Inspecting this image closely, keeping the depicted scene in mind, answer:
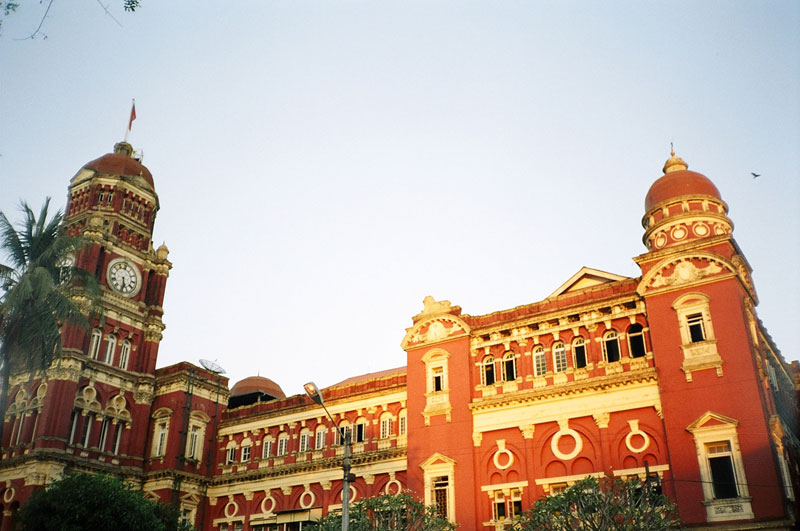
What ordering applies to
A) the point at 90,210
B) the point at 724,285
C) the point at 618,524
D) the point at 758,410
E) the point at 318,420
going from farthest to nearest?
the point at 90,210 → the point at 318,420 → the point at 724,285 → the point at 758,410 → the point at 618,524

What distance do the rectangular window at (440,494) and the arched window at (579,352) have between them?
9.00 m

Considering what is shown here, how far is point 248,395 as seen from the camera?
54.8 metres

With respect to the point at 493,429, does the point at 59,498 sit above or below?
below

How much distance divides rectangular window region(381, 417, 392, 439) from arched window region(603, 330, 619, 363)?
1412 cm

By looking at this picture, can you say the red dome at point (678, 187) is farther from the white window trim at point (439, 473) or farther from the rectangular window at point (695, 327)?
the white window trim at point (439, 473)

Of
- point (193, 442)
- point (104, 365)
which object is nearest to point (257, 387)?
point (193, 442)

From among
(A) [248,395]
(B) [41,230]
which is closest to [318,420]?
(A) [248,395]

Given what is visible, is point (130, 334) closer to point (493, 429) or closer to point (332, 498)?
point (332, 498)

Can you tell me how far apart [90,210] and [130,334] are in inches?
365

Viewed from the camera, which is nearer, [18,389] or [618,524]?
[618,524]

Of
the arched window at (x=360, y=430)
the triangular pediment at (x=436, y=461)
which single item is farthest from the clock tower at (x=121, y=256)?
the triangular pediment at (x=436, y=461)

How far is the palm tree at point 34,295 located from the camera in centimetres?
2780

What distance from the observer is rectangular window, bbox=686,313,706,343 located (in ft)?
105

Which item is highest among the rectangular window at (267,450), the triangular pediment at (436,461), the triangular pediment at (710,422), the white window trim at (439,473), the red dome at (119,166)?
the red dome at (119,166)
